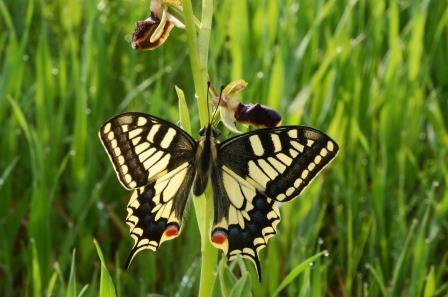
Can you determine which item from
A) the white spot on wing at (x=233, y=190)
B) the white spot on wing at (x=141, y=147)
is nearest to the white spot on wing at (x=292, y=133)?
the white spot on wing at (x=233, y=190)

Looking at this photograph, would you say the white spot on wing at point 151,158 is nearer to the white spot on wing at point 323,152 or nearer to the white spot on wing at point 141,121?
the white spot on wing at point 141,121

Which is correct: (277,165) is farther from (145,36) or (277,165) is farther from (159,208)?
(145,36)

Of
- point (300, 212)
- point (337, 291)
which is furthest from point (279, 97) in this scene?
point (337, 291)

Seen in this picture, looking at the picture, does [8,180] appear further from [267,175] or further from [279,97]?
[267,175]

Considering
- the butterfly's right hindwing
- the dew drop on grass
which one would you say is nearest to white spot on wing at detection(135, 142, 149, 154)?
the butterfly's right hindwing

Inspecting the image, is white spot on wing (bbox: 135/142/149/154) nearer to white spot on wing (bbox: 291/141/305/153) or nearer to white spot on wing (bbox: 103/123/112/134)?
white spot on wing (bbox: 103/123/112/134)

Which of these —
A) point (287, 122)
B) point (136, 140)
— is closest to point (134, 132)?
point (136, 140)
